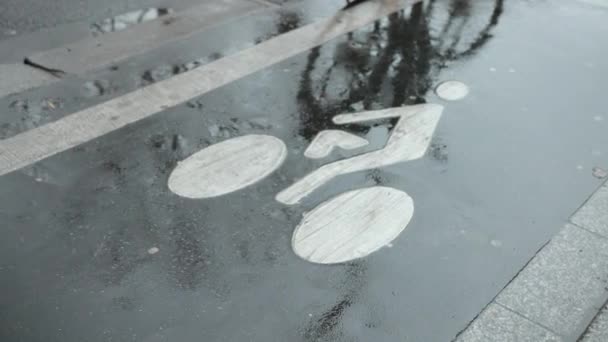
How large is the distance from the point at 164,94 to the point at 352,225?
2.62 meters

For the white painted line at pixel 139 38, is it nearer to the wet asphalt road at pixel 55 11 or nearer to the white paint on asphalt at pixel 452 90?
the wet asphalt road at pixel 55 11

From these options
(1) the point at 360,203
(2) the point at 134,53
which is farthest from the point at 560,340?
(2) the point at 134,53

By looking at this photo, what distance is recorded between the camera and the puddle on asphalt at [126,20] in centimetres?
785

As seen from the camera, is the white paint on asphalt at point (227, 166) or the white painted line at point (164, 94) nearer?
the white paint on asphalt at point (227, 166)

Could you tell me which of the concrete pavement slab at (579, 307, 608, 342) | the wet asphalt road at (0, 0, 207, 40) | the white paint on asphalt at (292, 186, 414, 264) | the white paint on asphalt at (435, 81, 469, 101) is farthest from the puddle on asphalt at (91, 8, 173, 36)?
the concrete pavement slab at (579, 307, 608, 342)

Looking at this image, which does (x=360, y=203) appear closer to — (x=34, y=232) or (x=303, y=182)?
(x=303, y=182)

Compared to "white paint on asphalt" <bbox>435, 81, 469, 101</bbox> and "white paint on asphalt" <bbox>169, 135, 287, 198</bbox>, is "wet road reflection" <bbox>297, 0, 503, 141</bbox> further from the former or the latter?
"white paint on asphalt" <bbox>169, 135, 287, 198</bbox>

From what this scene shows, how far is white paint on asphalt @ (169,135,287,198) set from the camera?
5113mm

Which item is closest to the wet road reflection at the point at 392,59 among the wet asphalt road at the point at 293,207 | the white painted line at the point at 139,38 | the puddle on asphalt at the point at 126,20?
the wet asphalt road at the point at 293,207

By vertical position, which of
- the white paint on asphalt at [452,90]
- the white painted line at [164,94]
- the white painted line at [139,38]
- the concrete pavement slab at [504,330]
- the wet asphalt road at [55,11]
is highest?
the wet asphalt road at [55,11]

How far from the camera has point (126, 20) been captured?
319 inches

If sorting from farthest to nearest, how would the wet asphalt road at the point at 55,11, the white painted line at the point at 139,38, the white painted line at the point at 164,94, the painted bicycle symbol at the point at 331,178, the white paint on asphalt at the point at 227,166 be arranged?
the wet asphalt road at the point at 55,11, the white painted line at the point at 139,38, the white painted line at the point at 164,94, the white paint on asphalt at the point at 227,166, the painted bicycle symbol at the point at 331,178

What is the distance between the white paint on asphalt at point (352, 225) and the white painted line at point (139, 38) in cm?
334

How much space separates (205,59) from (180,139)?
172 cm
